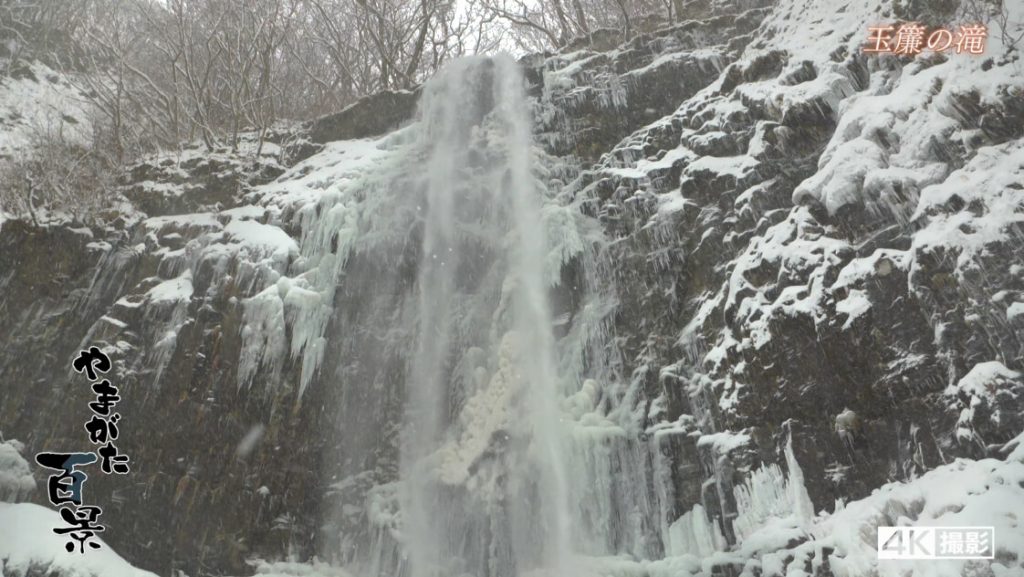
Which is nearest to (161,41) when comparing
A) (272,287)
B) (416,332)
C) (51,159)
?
(51,159)

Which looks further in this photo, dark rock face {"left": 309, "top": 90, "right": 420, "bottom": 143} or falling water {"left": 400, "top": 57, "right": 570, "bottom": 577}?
dark rock face {"left": 309, "top": 90, "right": 420, "bottom": 143}

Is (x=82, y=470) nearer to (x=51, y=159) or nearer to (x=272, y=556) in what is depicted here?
(x=272, y=556)

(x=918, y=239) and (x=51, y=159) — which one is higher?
(x=51, y=159)

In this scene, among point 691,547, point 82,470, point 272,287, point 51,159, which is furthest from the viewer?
point 51,159

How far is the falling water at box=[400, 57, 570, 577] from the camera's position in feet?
25.0

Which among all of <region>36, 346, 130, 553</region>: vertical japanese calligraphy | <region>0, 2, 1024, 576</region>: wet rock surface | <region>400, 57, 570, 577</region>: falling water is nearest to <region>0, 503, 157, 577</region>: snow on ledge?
<region>36, 346, 130, 553</region>: vertical japanese calligraphy

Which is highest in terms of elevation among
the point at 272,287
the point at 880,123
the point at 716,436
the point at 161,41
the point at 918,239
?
the point at 161,41

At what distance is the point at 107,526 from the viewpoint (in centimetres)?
783

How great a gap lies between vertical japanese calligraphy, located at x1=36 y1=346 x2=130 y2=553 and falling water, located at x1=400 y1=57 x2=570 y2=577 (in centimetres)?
316

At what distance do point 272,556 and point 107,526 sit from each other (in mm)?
1831

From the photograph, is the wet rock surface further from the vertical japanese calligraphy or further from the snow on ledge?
the snow on ledge

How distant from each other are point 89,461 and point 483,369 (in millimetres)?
4385

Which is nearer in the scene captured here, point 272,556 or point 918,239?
point 918,239

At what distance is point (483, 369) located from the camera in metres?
8.61
